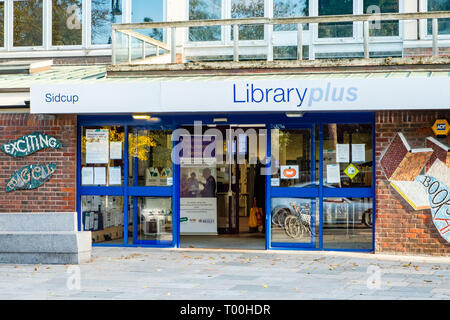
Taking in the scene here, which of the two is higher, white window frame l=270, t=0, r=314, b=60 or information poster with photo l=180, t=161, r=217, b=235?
white window frame l=270, t=0, r=314, b=60

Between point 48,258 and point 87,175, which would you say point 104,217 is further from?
point 48,258

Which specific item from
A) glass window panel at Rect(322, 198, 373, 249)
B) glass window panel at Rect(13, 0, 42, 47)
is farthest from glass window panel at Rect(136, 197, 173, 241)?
glass window panel at Rect(13, 0, 42, 47)

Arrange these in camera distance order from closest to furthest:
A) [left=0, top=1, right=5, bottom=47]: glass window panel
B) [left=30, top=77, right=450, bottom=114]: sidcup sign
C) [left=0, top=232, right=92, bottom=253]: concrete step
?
[left=0, top=232, right=92, bottom=253]: concrete step, [left=30, top=77, right=450, bottom=114]: sidcup sign, [left=0, top=1, right=5, bottom=47]: glass window panel

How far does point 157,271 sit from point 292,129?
12.9 feet

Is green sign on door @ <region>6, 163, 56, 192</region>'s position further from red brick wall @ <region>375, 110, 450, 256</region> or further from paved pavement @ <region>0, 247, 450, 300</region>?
red brick wall @ <region>375, 110, 450, 256</region>

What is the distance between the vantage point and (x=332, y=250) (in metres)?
13.5

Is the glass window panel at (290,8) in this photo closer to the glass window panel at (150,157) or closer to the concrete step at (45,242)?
the glass window panel at (150,157)

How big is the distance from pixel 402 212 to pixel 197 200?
4977 mm

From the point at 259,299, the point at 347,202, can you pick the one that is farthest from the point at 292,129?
the point at 259,299

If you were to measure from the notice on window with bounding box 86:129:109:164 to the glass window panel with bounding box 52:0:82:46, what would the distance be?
12.0 feet

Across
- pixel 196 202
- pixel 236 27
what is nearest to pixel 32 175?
pixel 196 202

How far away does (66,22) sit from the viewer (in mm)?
17203

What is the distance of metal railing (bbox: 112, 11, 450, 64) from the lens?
13102mm
